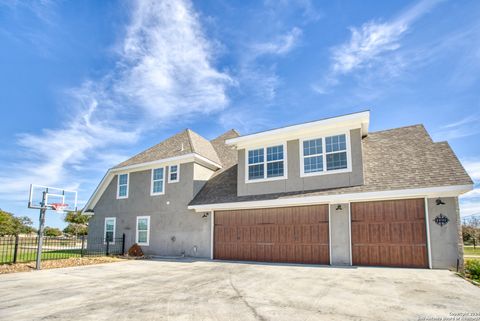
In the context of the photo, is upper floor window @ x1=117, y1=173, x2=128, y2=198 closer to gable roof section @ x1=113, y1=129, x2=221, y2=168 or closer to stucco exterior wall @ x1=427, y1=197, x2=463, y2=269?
gable roof section @ x1=113, y1=129, x2=221, y2=168

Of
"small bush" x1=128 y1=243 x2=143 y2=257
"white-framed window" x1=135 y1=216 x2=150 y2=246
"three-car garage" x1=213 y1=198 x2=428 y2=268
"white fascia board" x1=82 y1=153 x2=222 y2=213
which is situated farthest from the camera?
"white-framed window" x1=135 y1=216 x2=150 y2=246

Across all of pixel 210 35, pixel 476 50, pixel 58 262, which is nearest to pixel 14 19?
pixel 210 35

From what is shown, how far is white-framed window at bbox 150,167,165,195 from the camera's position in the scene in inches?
661

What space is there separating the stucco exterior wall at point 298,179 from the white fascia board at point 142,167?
9.79ft

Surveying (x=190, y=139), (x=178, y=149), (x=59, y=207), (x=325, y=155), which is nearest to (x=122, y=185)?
(x=178, y=149)

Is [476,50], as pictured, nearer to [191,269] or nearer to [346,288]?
[346,288]

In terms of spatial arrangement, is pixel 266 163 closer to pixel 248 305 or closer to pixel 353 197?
pixel 353 197

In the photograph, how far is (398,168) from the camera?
1143 cm

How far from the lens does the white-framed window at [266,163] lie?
13.2 metres

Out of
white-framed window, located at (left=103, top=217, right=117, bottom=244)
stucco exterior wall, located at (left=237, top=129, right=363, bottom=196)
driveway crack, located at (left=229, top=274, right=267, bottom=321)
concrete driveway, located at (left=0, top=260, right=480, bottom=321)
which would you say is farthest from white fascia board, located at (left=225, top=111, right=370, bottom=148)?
white-framed window, located at (left=103, top=217, right=117, bottom=244)

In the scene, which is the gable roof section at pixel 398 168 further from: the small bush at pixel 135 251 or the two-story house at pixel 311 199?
the small bush at pixel 135 251

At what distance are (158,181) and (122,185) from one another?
3155 millimetres

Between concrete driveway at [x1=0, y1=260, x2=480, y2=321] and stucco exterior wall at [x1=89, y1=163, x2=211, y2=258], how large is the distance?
209 inches

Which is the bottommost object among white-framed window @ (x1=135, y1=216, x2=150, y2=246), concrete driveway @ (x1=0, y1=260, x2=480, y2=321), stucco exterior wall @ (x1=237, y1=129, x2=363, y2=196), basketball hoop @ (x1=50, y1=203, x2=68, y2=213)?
concrete driveway @ (x1=0, y1=260, x2=480, y2=321)
